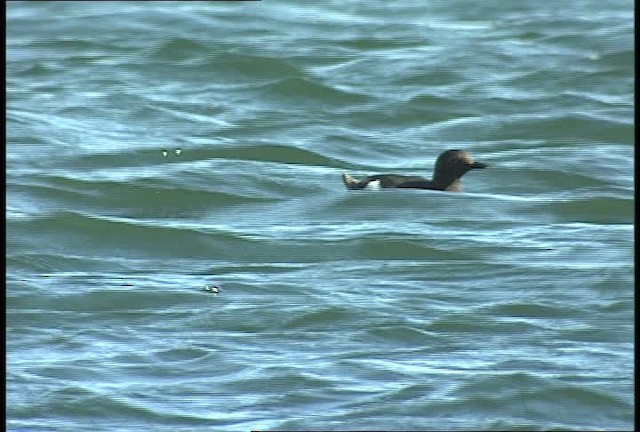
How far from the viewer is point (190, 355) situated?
7312mm

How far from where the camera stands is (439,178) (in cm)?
1134

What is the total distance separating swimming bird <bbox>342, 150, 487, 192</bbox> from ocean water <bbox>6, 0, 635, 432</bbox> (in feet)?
0.32

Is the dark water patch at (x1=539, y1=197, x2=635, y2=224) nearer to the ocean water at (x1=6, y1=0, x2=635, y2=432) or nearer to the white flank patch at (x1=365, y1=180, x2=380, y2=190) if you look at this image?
the ocean water at (x1=6, y1=0, x2=635, y2=432)

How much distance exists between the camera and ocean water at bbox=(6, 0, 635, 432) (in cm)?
682

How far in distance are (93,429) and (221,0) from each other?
497 inches

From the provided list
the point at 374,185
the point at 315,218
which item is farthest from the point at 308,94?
the point at 315,218

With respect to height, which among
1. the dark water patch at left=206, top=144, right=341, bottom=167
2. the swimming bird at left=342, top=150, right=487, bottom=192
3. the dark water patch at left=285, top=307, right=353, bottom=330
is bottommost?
the dark water patch at left=206, top=144, right=341, bottom=167

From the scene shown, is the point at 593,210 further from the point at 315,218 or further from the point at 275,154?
the point at 275,154

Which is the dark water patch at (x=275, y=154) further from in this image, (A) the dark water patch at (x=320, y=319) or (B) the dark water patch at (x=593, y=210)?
(A) the dark water patch at (x=320, y=319)

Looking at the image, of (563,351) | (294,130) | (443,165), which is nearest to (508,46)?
(294,130)

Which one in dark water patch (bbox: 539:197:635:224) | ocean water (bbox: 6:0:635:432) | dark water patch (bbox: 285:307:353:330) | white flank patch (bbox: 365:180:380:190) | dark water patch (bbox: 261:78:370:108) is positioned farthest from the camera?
dark water patch (bbox: 261:78:370:108)

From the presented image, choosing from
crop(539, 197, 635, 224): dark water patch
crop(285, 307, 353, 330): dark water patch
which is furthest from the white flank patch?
crop(285, 307, 353, 330): dark water patch

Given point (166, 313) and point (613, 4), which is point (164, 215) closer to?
point (166, 313)

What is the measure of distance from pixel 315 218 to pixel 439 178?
1.13m
